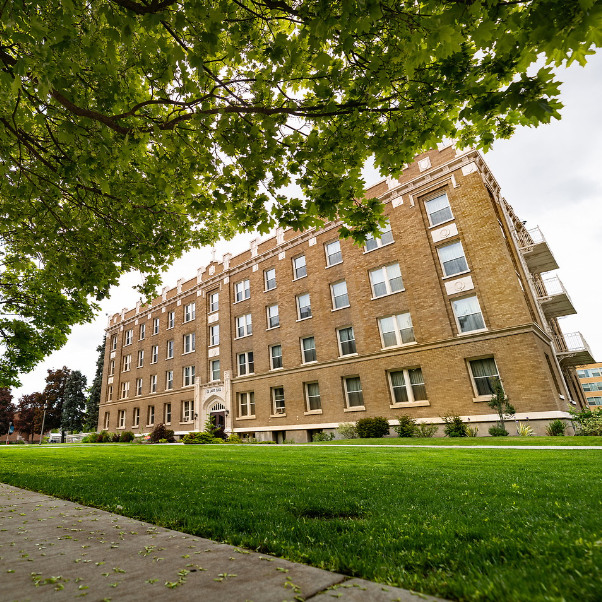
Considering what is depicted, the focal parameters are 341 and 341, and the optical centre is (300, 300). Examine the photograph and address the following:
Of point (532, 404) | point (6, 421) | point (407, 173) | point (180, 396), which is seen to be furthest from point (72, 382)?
point (532, 404)

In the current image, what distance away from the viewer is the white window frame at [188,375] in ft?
102

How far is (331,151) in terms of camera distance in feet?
18.2

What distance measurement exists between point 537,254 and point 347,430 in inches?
668

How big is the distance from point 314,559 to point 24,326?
40.7ft

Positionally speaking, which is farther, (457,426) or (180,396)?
(180,396)

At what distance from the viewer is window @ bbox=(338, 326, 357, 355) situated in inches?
830

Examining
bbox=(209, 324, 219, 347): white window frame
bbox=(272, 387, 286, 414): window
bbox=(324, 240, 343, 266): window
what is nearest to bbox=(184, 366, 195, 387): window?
bbox=(209, 324, 219, 347): white window frame

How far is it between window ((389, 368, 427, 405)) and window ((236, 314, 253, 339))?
489 inches

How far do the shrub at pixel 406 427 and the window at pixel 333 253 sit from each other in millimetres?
10568

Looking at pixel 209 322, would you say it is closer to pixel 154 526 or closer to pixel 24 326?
pixel 24 326

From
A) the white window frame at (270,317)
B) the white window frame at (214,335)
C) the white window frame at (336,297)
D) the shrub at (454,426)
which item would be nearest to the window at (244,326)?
the white window frame at (270,317)

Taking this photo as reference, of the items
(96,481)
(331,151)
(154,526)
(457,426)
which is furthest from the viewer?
(457,426)

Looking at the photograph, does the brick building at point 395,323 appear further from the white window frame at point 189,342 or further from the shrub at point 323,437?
the white window frame at point 189,342

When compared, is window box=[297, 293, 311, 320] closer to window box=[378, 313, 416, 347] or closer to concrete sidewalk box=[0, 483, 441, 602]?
window box=[378, 313, 416, 347]
